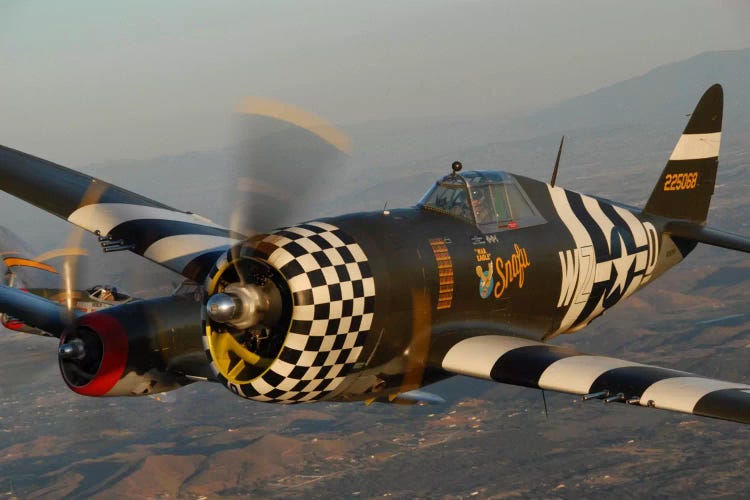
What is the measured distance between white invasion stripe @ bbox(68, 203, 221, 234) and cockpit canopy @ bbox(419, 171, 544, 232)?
6.24 meters

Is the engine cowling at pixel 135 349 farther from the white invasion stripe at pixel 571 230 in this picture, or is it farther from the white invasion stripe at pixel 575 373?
the white invasion stripe at pixel 571 230

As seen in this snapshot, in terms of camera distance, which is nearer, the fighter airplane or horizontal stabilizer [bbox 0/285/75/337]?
the fighter airplane

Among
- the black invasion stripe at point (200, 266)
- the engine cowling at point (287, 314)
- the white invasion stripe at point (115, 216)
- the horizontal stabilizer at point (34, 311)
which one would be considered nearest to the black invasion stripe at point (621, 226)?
the engine cowling at point (287, 314)

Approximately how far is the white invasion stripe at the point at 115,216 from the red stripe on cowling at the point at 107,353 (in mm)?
3395

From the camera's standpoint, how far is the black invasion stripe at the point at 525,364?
46.0 feet

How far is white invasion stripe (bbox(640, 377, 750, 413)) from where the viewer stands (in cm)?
1273

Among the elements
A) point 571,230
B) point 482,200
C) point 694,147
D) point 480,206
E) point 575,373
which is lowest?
point 575,373

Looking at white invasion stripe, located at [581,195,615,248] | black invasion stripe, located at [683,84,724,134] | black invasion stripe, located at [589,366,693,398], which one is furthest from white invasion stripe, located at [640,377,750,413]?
black invasion stripe, located at [683,84,724,134]

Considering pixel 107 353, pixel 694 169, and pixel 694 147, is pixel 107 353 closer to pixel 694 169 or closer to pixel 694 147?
pixel 694 169

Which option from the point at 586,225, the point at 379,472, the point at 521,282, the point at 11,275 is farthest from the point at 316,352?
the point at 379,472

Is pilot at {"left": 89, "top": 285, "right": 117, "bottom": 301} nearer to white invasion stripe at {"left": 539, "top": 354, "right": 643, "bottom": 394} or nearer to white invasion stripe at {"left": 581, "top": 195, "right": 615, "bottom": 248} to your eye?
white invasion stripe at {"left": 581, "top": 195, "right": 615, "bottom": 248}

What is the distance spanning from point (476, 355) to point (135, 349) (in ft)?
18.9

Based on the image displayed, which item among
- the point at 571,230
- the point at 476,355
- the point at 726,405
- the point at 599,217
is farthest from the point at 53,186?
the point at 726,405

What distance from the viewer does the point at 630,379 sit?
13.5m
